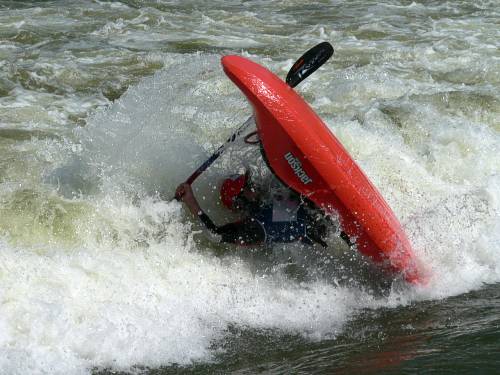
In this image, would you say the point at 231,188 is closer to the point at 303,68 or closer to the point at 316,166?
the point at 316,166

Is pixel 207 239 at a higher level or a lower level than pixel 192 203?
lower

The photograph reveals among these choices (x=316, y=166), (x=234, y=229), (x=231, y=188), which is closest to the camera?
(x=316, y=166)

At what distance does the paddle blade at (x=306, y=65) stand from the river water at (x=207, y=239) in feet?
2.62

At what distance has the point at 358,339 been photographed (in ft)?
11.6

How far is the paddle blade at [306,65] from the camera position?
4.28m

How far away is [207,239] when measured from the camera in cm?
445

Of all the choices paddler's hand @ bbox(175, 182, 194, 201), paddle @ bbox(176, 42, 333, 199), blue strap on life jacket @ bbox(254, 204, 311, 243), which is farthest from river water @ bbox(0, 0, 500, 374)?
paddle @ bbox(176, 42, 333, 199)

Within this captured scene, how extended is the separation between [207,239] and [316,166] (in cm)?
89

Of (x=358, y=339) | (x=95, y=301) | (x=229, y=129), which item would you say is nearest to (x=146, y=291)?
(x=95, y=301)

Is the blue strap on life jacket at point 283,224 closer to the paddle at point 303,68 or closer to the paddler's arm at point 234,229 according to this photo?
the paddler's arm at point 234,229

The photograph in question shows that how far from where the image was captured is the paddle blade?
4.28 metres

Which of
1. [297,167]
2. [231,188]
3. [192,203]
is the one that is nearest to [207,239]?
[192,203]

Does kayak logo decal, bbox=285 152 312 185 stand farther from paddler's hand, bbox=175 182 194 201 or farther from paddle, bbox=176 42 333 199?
paddler's hand, bbox=175 182 194 201

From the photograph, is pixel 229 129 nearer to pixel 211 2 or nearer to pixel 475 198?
pixel 475 198
